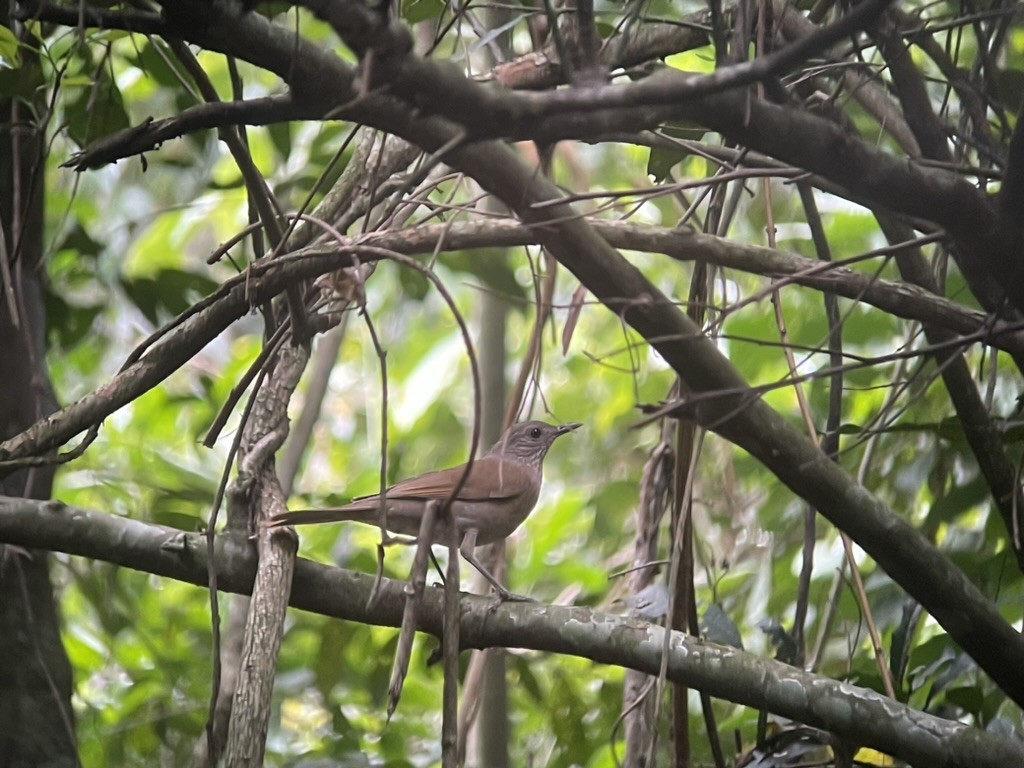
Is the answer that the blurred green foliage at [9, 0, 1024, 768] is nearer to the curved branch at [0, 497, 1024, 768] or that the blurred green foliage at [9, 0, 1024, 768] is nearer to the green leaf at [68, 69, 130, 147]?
the green leaf at [68, 69, 130, 147]

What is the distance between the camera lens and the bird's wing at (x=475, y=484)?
3.71 metres

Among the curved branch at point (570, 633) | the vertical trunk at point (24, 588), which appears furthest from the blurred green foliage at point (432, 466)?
the curved branch at point (570, 633)

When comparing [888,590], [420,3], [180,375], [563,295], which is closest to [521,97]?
[420,3]

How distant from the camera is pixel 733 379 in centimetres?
199

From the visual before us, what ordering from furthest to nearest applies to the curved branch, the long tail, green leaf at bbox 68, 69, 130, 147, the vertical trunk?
green leaf at bbox 68, 69, 130, 147 → the vertical trunk → the long tail → the curved branch

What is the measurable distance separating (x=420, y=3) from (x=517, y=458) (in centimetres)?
213

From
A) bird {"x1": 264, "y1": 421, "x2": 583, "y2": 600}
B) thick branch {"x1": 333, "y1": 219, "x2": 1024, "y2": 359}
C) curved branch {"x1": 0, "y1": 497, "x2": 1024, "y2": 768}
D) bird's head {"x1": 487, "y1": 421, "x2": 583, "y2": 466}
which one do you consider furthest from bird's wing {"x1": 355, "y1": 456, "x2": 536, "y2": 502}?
thick branch {"x1": 333, "y1": 219, "x2": 1024, "y2": 359}

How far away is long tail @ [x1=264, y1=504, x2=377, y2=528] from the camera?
2.50m

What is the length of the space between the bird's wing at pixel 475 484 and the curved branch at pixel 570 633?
1.08 metres

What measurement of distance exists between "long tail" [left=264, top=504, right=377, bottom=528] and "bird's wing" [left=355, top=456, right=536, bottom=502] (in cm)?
29

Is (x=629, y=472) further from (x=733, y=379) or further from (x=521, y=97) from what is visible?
(x=521, y=97)

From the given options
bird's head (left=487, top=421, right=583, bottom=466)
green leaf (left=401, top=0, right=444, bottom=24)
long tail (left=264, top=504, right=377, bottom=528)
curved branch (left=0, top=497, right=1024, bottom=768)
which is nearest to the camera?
curved branch (left=0, top=497, right=1024, bottom=768)

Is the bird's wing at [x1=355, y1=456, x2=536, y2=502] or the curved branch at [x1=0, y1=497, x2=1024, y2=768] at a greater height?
the bird's wing at [x1=355, y1=456, x2=536, y2=502]

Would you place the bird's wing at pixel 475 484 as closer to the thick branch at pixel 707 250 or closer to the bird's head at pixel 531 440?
the bird's head at pixel 531 440
